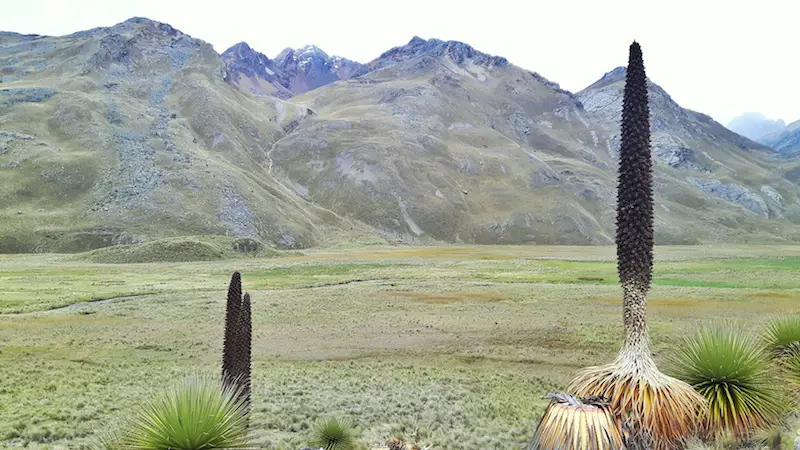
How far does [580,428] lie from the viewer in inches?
209

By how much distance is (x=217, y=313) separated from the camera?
41438 mm

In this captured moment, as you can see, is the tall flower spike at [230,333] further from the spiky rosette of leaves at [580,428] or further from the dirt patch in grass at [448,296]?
the dirt patch in grass at [448,296]

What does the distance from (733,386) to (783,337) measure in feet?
10.5

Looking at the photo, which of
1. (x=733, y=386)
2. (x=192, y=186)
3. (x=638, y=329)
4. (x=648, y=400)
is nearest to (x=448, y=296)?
(x=733, y=386)

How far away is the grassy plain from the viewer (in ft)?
54.4

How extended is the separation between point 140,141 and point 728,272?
151776mm

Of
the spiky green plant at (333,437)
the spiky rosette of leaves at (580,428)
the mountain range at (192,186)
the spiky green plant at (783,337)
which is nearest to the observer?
the spiky rosette of leaves at (580,428)

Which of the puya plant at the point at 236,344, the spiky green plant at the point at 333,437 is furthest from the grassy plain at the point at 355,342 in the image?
the puya plant at the point at 236,344

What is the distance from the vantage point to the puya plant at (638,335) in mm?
6543

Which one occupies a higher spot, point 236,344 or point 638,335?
point 638,335

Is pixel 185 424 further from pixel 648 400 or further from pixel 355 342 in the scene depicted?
pixel 355 342

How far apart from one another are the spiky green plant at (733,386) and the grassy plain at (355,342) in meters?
4.30

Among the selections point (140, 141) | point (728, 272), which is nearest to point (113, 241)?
point (140, 141)

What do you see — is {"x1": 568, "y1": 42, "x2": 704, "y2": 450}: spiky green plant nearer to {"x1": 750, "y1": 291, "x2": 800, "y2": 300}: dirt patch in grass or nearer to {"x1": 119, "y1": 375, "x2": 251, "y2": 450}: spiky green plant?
{"x1": 119, "y1": 375, "x2": 251, "y2": 450}: spiky green plant
